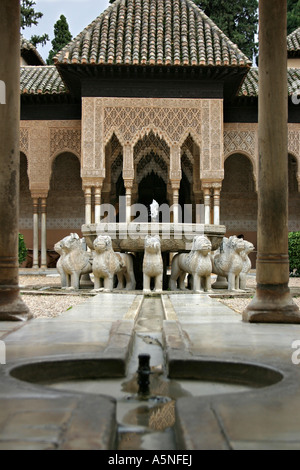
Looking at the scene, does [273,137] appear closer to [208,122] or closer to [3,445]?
[3,445]

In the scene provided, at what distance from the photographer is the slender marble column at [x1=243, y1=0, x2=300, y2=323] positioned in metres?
4.52

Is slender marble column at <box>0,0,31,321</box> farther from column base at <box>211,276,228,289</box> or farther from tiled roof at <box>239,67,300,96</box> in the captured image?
tiled roof at <box>239,67,300,96</box>

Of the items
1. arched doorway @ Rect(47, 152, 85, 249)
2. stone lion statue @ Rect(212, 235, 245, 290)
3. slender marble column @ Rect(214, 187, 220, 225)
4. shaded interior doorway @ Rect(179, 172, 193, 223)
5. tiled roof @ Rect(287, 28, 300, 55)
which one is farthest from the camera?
tiled roof @ Rect(287, 28, 300, 55)

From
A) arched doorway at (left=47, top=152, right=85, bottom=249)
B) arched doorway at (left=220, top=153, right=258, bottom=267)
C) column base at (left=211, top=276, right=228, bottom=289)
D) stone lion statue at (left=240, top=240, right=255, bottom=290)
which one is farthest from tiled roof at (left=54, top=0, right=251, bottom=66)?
stone lion statue at (left=240, top=240, right=255, bottom=290)

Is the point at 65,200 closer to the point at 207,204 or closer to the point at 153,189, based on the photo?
the point at 153,189

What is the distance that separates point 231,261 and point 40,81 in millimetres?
12811

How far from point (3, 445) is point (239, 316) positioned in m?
3.63

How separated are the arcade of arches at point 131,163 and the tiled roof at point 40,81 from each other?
3.67ft

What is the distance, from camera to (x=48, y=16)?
1234 inches

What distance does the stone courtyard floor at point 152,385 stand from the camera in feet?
5.89

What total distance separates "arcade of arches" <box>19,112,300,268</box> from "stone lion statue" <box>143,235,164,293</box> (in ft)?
27.5

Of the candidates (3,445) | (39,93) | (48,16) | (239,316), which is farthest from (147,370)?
(48,16)

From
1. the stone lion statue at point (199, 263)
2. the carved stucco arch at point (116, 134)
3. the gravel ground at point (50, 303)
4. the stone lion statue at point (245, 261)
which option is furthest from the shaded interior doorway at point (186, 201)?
the gravel ground at point (50, 303)
